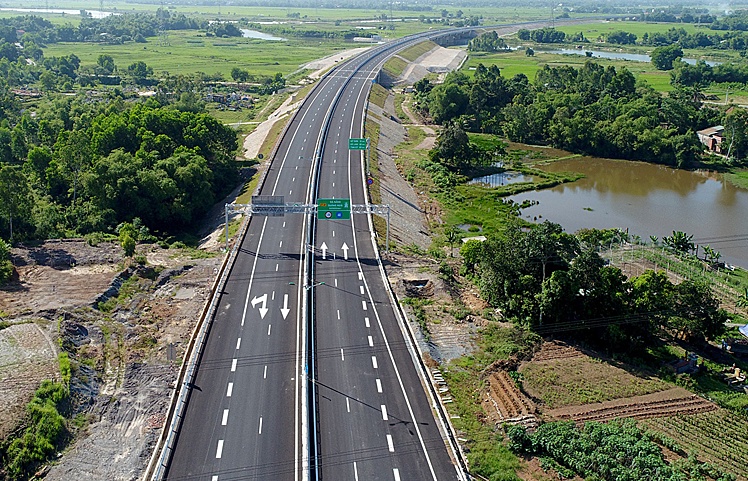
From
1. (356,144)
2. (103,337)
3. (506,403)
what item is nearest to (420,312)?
(506,403)

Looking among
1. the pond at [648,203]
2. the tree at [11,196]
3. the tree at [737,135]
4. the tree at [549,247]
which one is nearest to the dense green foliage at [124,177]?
the tree at [11,196]

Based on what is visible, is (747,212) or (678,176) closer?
(747,212)

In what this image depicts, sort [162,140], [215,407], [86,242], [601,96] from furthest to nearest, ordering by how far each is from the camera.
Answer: [601,96] → [162,140] → [86,242] → [215,407]

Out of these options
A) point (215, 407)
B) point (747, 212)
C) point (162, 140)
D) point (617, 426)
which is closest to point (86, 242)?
point (162, 140)

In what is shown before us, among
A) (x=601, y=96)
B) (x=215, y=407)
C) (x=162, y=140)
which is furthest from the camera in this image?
(x=601, y=96)

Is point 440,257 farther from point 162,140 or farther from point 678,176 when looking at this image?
point 678,176

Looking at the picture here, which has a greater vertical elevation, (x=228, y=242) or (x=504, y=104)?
(x=504, y=104)
